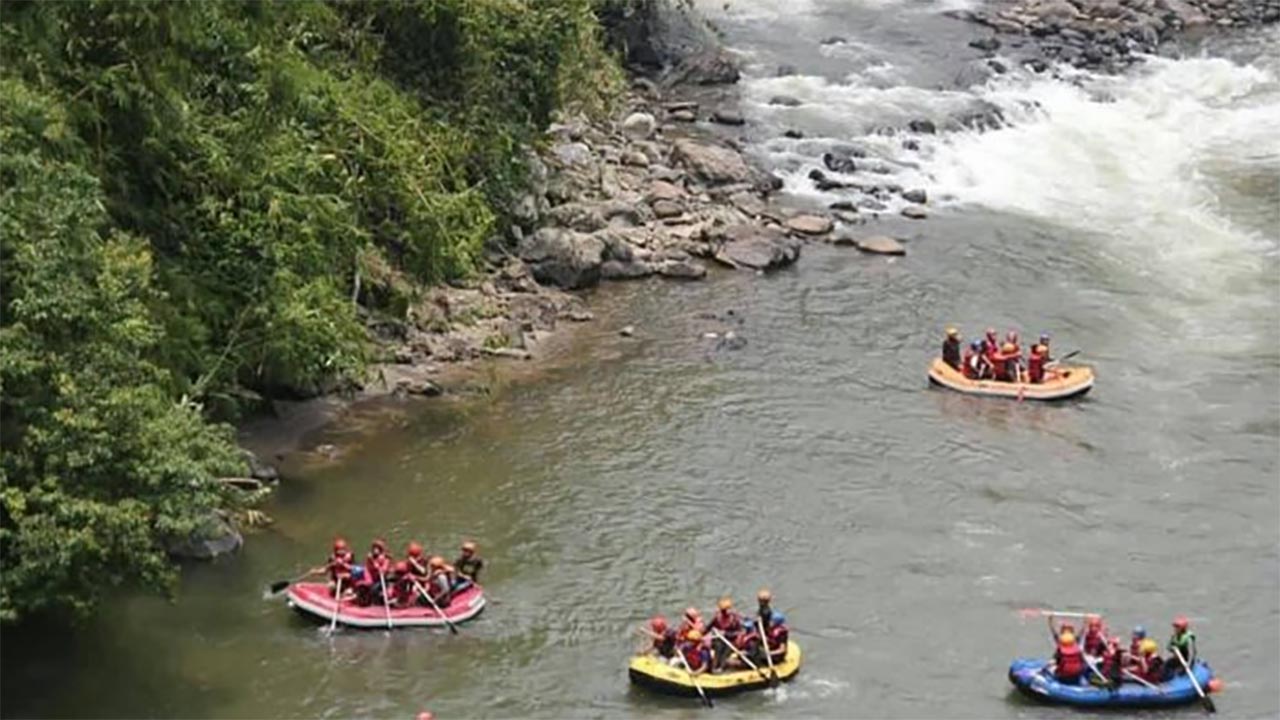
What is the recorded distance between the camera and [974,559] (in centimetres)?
2327

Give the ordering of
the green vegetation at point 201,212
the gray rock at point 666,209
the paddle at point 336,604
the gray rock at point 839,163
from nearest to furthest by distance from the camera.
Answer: the green vegetation at point 201,212 < the paddle at point 336,604 < the gray rock at point 666,209 < the gray rock at point 839,163

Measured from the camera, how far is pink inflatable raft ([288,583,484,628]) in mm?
20844

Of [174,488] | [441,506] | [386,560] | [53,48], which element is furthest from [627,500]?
[53,48]

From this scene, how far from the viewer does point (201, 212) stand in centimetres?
2322

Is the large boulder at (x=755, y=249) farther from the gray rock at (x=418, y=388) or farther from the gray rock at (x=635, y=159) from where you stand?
the gray rock at (x=418, y=388)

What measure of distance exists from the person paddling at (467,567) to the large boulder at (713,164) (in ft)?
54.1

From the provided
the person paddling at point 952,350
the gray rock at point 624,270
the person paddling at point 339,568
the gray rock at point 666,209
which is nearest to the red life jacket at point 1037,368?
Answer: the person paddling at point 952,350

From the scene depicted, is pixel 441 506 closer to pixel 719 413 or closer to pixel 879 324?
pixel 719 413

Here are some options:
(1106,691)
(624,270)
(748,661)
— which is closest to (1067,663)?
(1106,691)

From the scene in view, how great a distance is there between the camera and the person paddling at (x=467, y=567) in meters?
21.4

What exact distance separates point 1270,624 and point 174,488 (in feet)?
43.1

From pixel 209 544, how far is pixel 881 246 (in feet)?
53.9

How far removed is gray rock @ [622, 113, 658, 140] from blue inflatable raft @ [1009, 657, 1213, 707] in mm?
20712

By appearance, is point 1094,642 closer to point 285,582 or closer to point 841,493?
point 841,493
